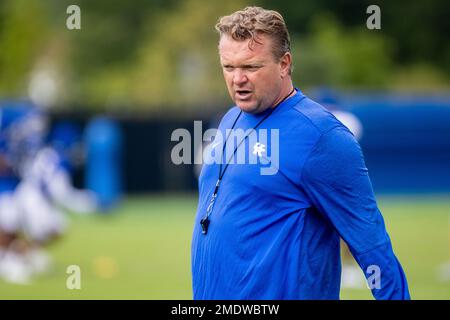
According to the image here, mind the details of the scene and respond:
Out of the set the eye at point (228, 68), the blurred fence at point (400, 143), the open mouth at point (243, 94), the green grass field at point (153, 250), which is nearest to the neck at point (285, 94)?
the open mouth at point (243, 94)

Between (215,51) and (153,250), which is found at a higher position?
(215,51)

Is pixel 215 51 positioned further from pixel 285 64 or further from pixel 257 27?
pixel 257 27

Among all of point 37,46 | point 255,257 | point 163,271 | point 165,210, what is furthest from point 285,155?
point 37,46

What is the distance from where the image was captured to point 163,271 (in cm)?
1493

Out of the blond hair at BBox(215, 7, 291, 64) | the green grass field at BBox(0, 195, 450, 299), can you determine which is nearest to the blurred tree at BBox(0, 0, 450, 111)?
the green grass field at BBox(0, 195, 450, 299)

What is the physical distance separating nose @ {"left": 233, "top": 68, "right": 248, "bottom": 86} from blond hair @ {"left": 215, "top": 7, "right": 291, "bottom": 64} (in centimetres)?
15

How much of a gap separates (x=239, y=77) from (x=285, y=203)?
64cm

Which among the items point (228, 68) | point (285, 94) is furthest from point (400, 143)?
point (228, 68)

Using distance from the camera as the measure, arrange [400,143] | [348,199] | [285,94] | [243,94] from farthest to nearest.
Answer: [400,143]
[285,94]
[243,94]
[348,199]

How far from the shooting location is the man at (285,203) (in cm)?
517

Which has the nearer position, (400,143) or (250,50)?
(250,50)

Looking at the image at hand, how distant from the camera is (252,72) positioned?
527 cm

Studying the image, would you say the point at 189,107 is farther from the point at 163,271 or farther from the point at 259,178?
the point at 259,178

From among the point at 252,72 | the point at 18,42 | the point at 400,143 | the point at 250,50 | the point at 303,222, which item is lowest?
the point at 303,222
